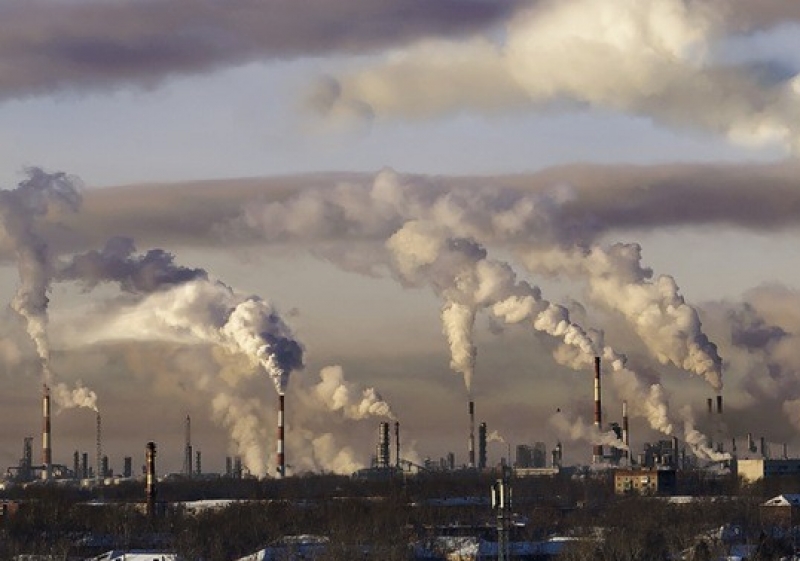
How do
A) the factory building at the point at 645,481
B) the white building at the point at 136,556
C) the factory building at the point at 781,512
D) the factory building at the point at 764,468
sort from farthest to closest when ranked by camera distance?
1. the factory building at the point at 764,468
2. the factory building at the point at 645,481
3. the factory building at the point at 781,512
4. the white building at the point at 136,556

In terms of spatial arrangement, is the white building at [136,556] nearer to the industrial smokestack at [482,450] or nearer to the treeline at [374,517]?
the treeline at [374,517]

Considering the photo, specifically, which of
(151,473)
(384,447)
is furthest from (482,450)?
(151,473)

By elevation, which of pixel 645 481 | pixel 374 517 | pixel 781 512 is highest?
pixel 645 481

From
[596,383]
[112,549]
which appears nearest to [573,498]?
[596,383]

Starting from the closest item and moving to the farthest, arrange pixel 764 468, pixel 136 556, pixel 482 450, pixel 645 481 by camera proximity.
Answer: pixel 136 556, pixel 645 481, pixel 764 468, pixel 482 450

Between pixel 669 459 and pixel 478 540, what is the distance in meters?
78.3

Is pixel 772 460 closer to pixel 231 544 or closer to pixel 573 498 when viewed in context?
pixel 573 498

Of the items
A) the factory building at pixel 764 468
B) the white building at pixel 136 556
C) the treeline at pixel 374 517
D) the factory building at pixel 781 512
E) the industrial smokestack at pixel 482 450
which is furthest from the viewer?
the industrial smokestack at pixel 482 450

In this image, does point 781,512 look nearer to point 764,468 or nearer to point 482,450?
point 764,468

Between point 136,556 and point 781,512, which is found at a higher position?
point 781,512

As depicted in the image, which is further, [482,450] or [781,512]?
[482,450]

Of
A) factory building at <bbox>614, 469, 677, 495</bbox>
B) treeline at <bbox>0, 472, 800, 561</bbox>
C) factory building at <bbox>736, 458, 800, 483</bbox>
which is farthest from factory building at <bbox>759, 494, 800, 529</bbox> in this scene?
factory building at <bbox>736, 458, 800, 483</bbox>

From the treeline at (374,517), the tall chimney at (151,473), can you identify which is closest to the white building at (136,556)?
the treeline at (374,517)

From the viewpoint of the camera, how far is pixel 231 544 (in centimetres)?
9469
